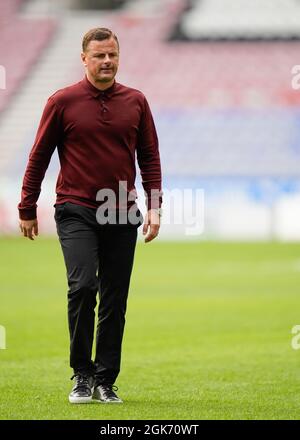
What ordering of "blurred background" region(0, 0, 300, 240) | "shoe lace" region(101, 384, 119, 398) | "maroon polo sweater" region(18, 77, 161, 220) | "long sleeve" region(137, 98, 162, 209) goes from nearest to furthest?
"maroon polo sweater" region(18, 77, 161, 220), "shoe lace" region(101, 384, 119, 398), "long sleeve" region(137, 98, 162, 209), "blurred background" region(0, 0, 300, 240)

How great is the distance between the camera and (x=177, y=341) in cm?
1023

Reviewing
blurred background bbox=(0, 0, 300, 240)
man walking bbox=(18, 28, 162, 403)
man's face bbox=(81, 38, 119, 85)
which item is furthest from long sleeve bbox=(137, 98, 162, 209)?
blurred background bbox=(0, 0, 300, 240)

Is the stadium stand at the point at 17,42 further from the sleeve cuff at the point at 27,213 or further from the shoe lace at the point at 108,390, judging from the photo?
the shoe lace at the point at 108,390

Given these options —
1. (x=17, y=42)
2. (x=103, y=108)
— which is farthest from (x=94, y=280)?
(x=17, y=42)

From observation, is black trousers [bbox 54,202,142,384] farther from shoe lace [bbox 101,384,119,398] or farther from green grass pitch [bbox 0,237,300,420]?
green grass pitch [bbox 0,237,300,420]

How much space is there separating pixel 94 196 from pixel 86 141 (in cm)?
32

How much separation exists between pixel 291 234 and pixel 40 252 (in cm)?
765

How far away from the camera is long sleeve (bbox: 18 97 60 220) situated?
6.20 meters

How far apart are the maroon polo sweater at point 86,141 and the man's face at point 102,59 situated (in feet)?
0.37

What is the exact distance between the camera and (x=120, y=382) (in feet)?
24.2

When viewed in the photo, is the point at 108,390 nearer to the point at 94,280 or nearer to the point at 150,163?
the point at 94,280

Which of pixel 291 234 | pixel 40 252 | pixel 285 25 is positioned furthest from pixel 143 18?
pixel 40 252

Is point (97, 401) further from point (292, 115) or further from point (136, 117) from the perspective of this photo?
point (292, 115)

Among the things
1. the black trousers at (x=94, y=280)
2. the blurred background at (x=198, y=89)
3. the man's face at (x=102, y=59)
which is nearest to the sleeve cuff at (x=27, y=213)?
the black trousers at (x=94, y=280)
